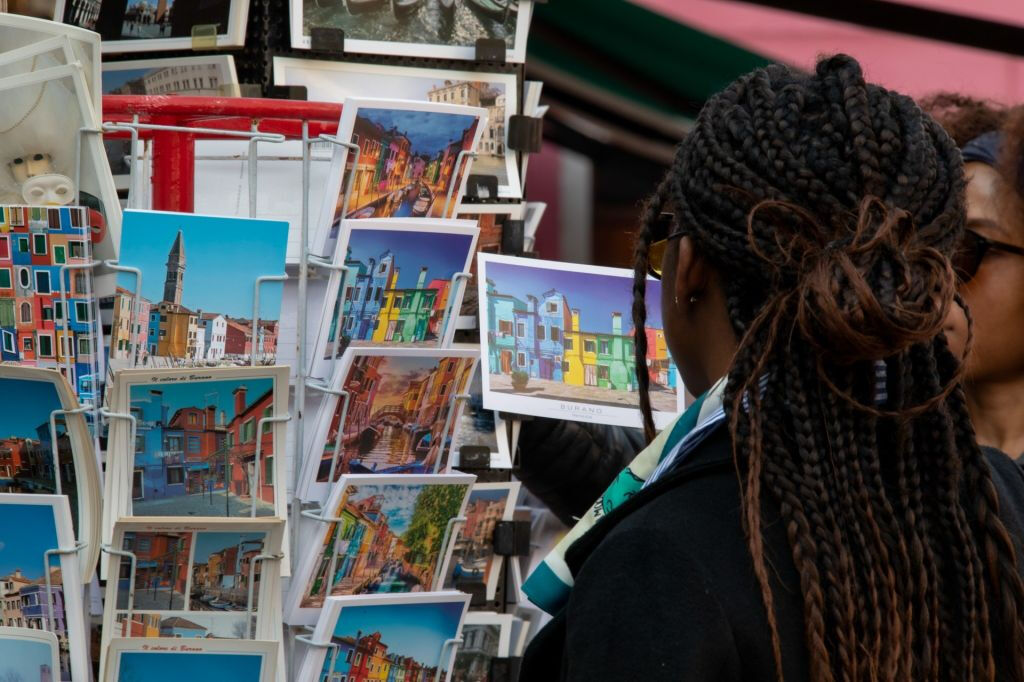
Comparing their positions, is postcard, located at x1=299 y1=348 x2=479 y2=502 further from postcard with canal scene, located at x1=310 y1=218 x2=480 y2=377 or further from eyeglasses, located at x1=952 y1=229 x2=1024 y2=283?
eyeglasses, located at x1=952 y1=229 x2=1024 y2=283

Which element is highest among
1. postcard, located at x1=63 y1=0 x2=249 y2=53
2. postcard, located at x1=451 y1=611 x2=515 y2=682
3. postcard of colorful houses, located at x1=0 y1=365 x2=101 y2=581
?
postcard, located at x1=63 y1=0 x2=249 y2=53

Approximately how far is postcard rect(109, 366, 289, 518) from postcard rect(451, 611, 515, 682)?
0.51 m

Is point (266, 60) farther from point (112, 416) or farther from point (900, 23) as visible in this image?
point (900, 23)

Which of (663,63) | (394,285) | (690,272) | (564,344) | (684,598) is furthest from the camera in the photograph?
(663,63)

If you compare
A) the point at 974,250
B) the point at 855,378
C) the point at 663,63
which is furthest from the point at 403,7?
the point at 663,63

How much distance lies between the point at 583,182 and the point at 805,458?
5.08 meters

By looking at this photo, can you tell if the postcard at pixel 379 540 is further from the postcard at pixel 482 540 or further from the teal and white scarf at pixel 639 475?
the teal and white scarf at pixel 639 475

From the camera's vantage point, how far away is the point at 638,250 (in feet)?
3.85

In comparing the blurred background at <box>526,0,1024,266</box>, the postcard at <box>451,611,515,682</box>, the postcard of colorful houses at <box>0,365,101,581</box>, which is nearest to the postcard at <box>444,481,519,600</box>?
the postcard at <box>451,611,515,682</box>

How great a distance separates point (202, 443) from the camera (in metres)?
1.46

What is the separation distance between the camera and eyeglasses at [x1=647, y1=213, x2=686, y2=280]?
1.15 metres

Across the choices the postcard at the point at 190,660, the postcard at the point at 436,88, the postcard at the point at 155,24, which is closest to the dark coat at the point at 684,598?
the postcard at the point at 190,660

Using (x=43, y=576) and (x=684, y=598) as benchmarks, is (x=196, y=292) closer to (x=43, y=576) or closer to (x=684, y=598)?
(x=43, y=576)

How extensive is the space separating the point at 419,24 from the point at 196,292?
2.08 feet
